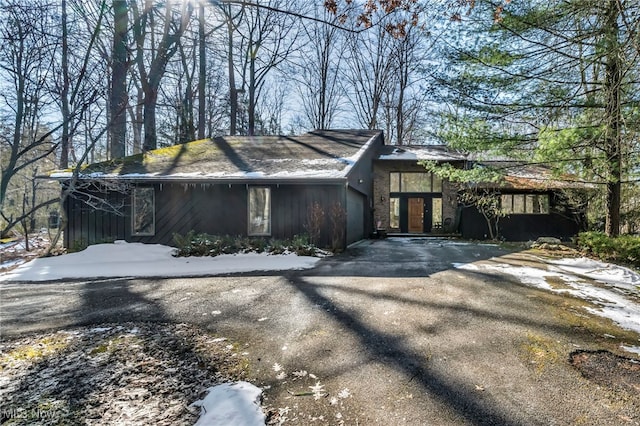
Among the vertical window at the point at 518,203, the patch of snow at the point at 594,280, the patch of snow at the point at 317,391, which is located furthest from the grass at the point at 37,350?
the vertical window at the point at 518,203

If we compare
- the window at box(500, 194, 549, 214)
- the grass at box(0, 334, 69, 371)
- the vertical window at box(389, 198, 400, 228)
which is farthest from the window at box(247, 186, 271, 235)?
the window at box(500, 194, 549, 214)

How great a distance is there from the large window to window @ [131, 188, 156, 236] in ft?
37.4

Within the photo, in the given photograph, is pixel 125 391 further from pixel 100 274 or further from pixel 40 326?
pixel 100 274

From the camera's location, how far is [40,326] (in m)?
3.82

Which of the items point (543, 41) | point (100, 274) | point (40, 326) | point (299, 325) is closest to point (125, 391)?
point (299, 325)

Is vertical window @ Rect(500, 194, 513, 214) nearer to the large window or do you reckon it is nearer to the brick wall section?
the brick wall section

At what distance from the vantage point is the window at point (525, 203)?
15.1m

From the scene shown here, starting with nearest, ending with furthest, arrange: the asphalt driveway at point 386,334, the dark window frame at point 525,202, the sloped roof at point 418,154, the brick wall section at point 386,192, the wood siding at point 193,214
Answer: the asphalt driveway at point 386,334, the wood siding at point 193,214, the dark window frame at point 525,202, the sloped roof at point 418,154, the brick wall section at point 386,192

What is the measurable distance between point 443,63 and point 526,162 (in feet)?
11.0

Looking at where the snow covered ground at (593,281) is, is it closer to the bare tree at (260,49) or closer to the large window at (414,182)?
the large window at (414,182)

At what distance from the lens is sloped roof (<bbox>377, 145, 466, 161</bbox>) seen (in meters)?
16.2

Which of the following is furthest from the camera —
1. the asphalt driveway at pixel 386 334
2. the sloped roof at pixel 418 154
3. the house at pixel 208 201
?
the sloped roof at pixel 418 154

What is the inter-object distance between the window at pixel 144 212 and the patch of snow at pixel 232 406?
897cm

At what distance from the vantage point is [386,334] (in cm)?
349
